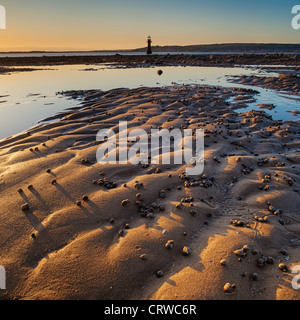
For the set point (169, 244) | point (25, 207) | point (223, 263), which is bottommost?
point (223, 263)

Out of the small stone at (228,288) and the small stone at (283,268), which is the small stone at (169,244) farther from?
the small stone at (283,268)

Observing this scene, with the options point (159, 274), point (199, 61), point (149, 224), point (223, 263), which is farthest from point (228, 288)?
point (199, 61)

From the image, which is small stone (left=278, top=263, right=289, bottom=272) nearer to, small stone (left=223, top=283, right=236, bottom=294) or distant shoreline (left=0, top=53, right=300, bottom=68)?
small stone (left=223, top=283, right=236, bottom=294)

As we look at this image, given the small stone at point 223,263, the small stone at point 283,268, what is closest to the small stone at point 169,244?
the small stone at point 223,263

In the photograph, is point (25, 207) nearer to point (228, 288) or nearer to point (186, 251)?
point (186, 251)

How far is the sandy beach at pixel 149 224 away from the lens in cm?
321

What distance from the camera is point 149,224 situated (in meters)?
4.34

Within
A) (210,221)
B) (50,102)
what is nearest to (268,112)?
(210,221)

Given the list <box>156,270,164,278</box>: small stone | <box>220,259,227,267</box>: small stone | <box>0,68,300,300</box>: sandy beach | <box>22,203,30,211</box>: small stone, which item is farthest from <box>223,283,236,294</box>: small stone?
<box>22,203,30,211</box>: small stone

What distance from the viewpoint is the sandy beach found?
321 centimetres

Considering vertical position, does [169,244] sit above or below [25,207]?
below

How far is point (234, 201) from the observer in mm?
5109

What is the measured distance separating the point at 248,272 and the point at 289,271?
2.07 feet
